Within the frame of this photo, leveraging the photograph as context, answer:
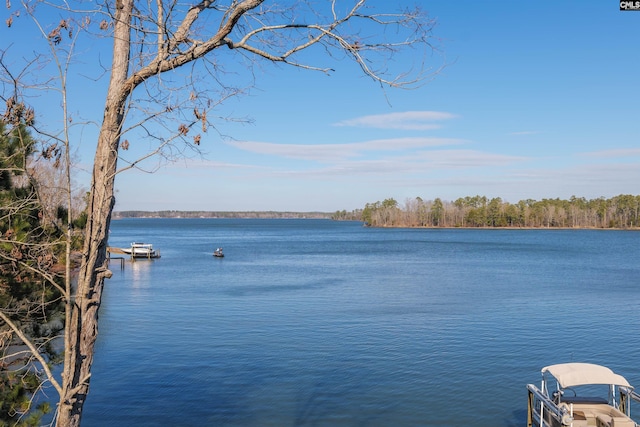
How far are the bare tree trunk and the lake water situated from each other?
11665mm

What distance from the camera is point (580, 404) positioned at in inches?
574

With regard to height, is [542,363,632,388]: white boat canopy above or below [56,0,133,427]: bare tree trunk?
below

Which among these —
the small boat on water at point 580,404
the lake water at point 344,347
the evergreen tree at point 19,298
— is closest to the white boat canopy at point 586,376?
the small boat on water at point 580,404

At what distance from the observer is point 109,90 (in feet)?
17.7

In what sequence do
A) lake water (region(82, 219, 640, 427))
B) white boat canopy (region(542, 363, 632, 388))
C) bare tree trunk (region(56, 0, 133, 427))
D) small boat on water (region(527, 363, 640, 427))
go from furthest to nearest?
1. lake water (region(82, 219, 640, 427))
2. white boat canopy (region(542, 363, 632, 388))
3. small boat on water (region(527, 363, 640, 427))
4. bare tree trunk (region(56, 0, 133, 427))

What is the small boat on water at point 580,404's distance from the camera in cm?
1357

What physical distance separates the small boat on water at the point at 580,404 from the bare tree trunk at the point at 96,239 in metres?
12.0

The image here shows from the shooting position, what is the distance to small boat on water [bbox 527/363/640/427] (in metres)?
13.6

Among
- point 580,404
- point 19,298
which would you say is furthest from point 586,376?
point 19,298

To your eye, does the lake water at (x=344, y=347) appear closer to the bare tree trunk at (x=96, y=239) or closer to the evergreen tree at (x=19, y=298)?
the evergreen tree at (x=19, y=298)

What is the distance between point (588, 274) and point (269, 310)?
37575 millimetres

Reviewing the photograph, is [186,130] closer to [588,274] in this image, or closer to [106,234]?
[106,234]

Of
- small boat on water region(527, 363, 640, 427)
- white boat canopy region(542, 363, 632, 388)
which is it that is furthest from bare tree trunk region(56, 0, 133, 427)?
white boat canopy region(542, 363, 632, 388)

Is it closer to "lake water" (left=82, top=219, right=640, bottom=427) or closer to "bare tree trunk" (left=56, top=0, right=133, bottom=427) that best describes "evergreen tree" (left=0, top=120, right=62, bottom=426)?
"bare tree trunk" (left=56, top=0, right=133, bottom=427)
